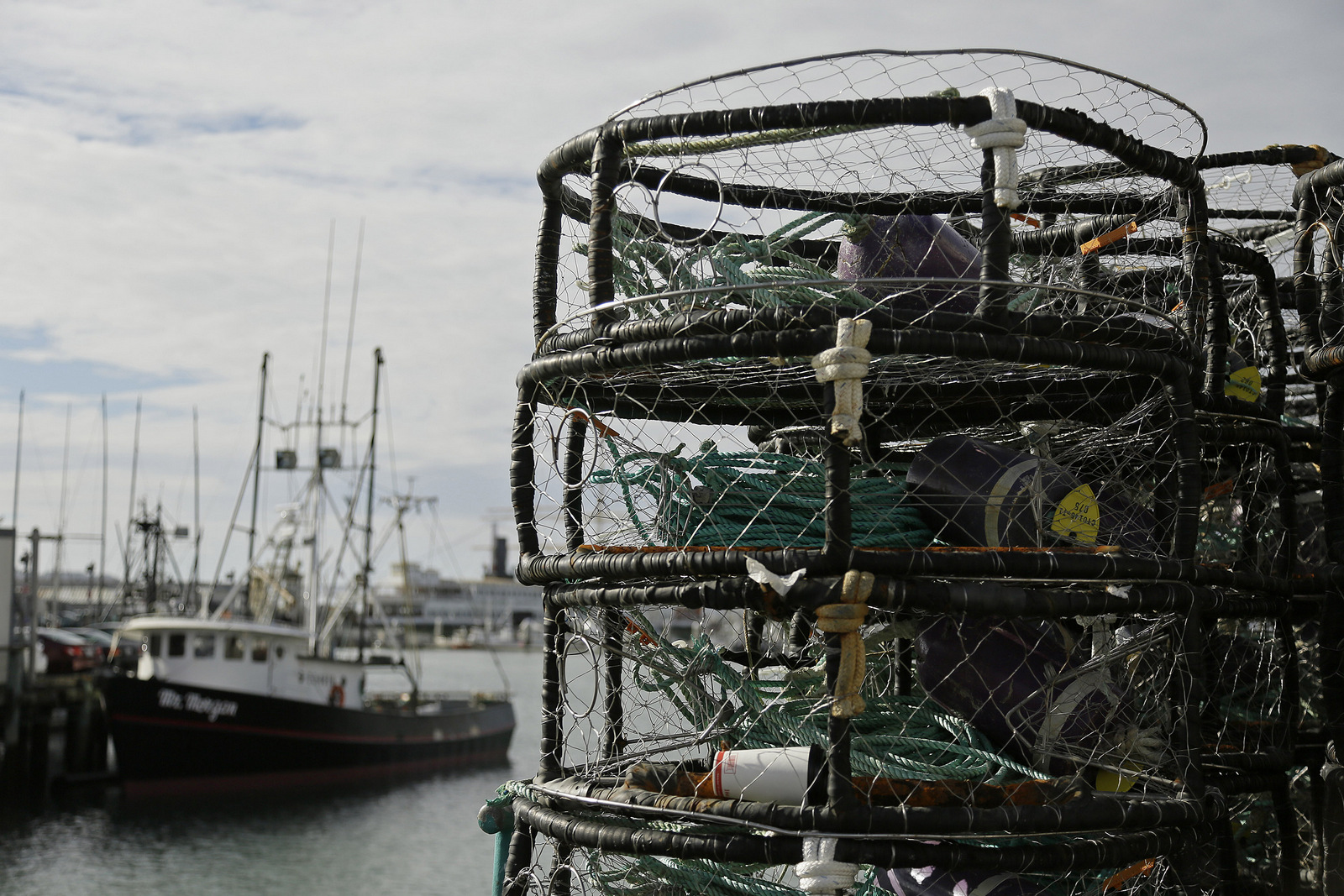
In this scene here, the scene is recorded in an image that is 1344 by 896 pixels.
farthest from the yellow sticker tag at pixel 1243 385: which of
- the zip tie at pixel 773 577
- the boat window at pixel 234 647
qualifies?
the boat window at pixel 234 647

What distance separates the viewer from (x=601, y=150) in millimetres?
4133

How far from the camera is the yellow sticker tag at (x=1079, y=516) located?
14.4 ft

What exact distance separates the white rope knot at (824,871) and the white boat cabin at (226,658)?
26.7 metres

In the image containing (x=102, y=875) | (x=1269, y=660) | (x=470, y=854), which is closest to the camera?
(x=1269, y=660)

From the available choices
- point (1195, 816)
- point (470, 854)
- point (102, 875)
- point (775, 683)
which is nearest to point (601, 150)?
point (775, 683)

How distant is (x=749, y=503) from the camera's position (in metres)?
4.30

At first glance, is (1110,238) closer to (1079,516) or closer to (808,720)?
(1079,516)

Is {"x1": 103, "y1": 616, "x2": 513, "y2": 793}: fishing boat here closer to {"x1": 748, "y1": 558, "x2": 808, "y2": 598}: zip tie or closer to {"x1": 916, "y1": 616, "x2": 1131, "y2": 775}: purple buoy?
{"x1": 916, "y1": 616, "x2": 1131, "y2": 775}: purple buoy

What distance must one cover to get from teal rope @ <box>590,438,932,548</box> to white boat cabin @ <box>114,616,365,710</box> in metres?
25.9

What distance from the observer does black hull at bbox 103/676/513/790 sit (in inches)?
1076

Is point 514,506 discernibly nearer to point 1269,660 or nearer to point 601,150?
point 601,150

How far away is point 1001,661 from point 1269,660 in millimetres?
1985

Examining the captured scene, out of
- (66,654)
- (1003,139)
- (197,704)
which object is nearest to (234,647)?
(197,704)

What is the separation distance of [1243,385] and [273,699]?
27.4 m
